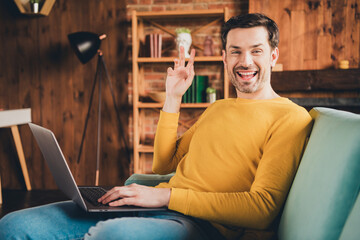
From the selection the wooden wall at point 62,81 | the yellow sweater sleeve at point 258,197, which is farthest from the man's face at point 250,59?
the wooden wall at point 62,81

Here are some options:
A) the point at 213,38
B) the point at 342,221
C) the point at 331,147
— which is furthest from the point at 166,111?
the point at 213,38

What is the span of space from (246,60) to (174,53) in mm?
2448

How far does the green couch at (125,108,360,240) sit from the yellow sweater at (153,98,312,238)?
A: 0.06 m

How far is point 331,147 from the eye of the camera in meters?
0.97

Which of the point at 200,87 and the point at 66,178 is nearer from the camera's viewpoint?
the point at 66,178

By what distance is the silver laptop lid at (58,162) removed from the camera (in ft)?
3.76

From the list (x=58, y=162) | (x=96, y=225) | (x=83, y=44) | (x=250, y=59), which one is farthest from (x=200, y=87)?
(x=96, y=225)

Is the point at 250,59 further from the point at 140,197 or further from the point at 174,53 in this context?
the point at 174,53

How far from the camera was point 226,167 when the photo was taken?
1.27 m

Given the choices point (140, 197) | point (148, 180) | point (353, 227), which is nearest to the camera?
point (353, 227)

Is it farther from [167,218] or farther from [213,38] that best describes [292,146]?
[213,38]

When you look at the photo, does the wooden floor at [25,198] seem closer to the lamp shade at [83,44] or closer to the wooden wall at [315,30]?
the lamp shade at [83,44]

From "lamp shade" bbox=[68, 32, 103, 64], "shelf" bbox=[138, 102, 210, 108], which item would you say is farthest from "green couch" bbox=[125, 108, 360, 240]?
"lamp shade" bbox=[68, 32, 103, 64]

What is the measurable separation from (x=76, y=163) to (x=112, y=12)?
1.64 m
